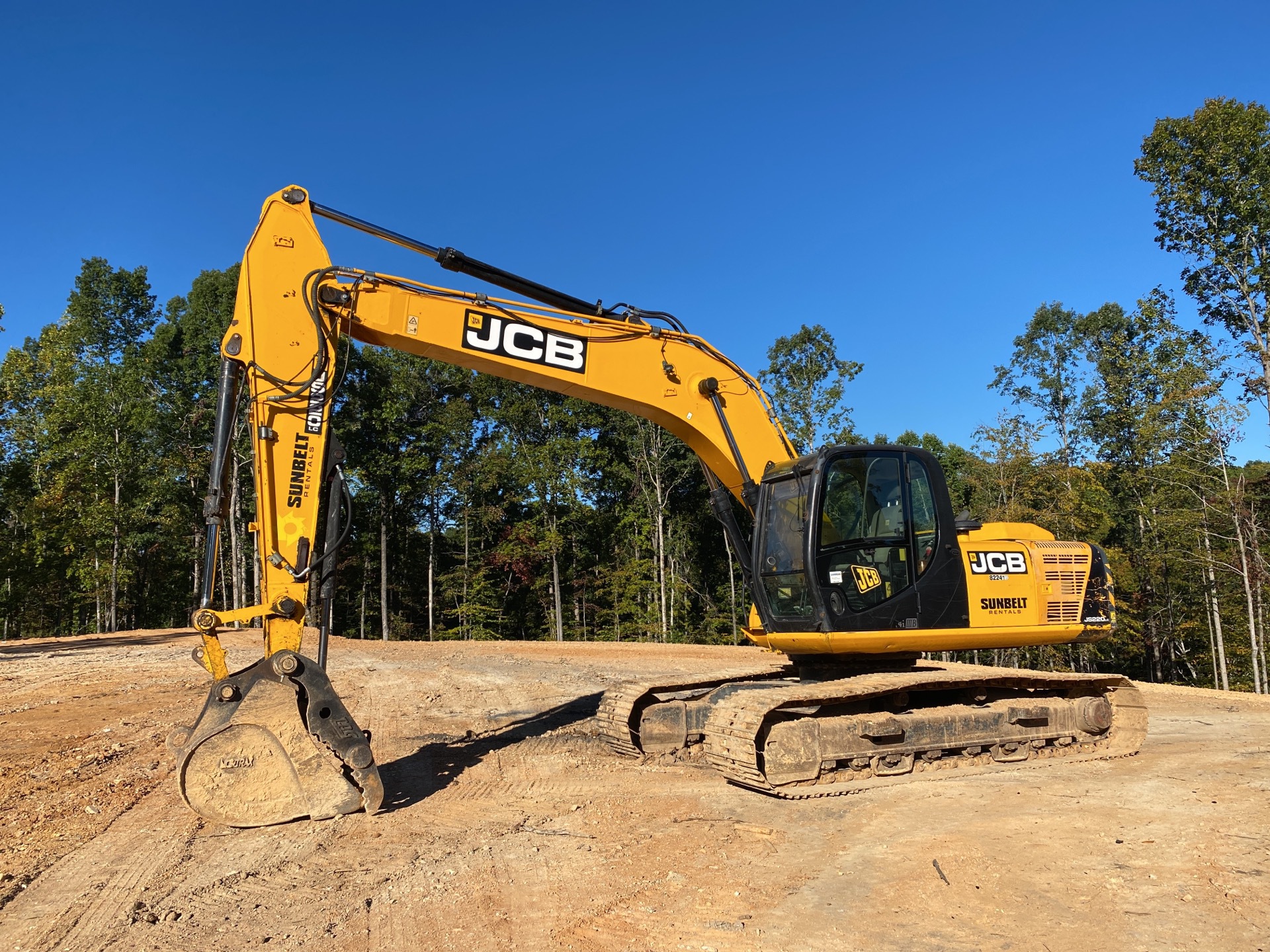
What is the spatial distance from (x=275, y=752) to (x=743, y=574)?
14.0ft

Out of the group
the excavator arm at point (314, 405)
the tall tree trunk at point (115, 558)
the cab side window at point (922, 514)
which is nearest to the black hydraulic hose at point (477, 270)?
the excavator arm at point (314, 405)

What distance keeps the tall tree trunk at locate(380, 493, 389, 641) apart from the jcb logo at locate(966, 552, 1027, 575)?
29200 mm

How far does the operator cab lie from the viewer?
22.7ft

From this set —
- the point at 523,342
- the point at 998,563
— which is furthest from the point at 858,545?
the point at 523,342

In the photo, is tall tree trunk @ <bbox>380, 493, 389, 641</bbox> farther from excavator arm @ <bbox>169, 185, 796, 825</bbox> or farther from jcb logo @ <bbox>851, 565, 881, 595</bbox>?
jcb logo @ <bbox>851, 565, 881, 595</bbox>

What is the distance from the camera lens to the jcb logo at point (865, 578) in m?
6.99

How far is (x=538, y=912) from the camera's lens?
404 cm

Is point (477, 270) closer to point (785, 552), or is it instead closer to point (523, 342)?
point (523, 342)

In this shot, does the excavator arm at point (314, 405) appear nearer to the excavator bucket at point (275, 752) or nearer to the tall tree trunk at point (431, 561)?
the excavator bucket at point (275, 752)

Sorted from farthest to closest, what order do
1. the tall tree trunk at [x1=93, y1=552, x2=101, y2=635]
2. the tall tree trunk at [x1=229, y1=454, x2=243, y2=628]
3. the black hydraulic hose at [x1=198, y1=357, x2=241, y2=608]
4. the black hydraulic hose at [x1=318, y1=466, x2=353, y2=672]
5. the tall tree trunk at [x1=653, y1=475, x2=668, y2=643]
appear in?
the tall tree trunk at [x1=653, y1=475, x2=668, y2=643] < the tall tree trunk at [x1=93, y1=552, x2=101, y2=635] < the tall tree trunk at [x1=229, y1=454, x2=243, y2=628] < the black hydraulic hose at [x1=318, y1=466, x2=353, y2=672] < the black hydraulic hose at [x1=198, y1=357, x2=241, y2=608]

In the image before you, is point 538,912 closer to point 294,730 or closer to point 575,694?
point 294,730

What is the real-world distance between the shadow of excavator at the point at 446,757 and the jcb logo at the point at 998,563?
4.69 m

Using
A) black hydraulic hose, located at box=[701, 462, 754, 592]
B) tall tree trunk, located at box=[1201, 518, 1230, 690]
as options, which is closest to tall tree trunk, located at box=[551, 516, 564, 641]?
tall tree trunk, located at box=[1201, 518, 1230, 690]

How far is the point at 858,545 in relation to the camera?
7.04 metres
